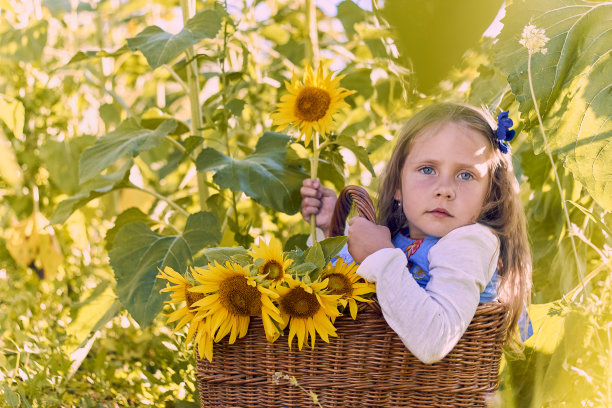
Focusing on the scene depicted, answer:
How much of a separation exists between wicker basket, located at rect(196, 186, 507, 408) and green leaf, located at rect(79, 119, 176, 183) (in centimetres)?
47

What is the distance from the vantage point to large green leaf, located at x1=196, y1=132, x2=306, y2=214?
1160mm

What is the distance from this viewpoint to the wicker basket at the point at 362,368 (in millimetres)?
857

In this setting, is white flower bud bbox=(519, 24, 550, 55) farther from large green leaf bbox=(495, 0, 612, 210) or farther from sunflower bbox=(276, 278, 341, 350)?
sunflower bbox=(276, 278, 341, 350)

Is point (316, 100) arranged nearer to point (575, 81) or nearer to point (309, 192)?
point (309, 192)

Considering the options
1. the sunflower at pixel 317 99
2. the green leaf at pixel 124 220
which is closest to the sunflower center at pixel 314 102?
the sunflower at pixel 317 99

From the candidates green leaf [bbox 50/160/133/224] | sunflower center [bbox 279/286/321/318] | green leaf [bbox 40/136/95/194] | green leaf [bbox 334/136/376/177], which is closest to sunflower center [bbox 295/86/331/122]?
green leaf [bbox 334/136/376/177]

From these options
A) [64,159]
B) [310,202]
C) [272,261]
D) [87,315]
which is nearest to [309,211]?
[310,202]

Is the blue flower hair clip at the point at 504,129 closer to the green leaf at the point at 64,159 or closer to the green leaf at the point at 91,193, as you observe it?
the green leaf at the point at 91,193

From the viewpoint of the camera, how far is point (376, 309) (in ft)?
2.77

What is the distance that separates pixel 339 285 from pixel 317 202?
0.35 m

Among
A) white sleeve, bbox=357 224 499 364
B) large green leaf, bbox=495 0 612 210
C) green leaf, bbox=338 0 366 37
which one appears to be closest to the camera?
white sleeve, bbox=357 224 499 364

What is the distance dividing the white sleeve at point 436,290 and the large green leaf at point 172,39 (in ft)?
1.63

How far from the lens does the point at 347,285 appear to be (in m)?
0.86

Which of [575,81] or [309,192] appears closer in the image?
[575,81]
